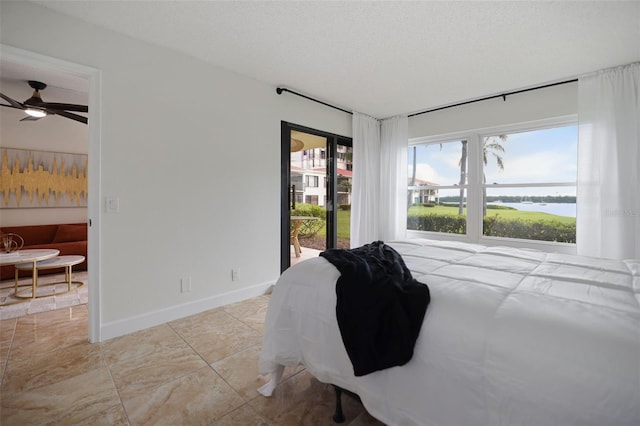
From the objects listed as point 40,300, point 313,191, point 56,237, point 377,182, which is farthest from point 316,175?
point 56,237

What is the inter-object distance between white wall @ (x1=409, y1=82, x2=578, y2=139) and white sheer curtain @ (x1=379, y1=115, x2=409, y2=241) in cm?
22

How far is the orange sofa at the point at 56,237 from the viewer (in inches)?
155

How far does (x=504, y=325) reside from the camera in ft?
3.21

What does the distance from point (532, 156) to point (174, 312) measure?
4.39 metres

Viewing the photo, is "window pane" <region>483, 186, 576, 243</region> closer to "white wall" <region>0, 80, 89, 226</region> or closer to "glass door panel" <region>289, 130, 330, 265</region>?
"glass door panel" <region>289, 130, 330, 265</region>

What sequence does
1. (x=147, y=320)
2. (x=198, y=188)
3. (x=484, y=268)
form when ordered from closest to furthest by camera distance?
(x=484, y=268), (x=147, y=320), (x=198, y=188)

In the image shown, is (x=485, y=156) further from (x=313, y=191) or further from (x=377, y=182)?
(x=313, y=191)

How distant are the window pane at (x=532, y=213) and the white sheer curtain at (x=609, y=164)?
388 mm

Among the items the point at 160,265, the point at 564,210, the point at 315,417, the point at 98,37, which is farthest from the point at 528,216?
the point at 98,37

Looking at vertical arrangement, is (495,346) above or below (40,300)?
above

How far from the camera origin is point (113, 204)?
7.48ft

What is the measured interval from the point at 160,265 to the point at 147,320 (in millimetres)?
474

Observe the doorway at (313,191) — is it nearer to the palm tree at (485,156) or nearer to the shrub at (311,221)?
the shrub at (311,221)

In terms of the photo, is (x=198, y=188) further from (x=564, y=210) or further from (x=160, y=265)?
(x=564, y=210)
